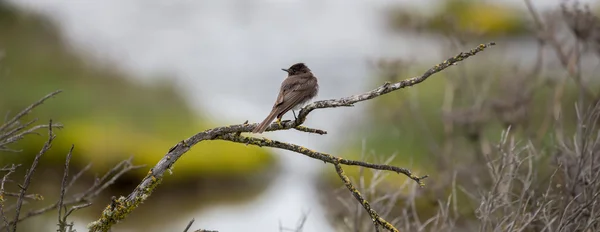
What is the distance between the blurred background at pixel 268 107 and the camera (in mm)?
11641

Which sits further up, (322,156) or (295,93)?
(295,93)

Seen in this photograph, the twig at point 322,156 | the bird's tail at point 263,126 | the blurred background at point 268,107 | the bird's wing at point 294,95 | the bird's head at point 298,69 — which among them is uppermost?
the blurred background at point 268,107

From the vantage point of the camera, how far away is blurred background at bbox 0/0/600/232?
38.2 ft

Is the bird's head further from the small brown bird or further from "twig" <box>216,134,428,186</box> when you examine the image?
"twig" <box>216,134,428,186</box>

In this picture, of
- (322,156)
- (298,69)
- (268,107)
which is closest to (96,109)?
(268,107)

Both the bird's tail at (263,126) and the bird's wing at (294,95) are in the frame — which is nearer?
the bird's tail at (263,126)

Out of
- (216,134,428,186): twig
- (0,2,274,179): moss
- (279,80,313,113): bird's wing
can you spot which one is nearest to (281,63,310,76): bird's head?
(279,80,313,113): bird's wing

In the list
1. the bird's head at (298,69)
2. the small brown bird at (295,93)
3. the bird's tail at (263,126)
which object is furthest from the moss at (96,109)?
the bird's tail at (263,126)

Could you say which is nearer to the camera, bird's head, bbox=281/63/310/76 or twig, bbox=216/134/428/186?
twig, bbox=216/134/428/186

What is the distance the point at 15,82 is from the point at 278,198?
689cm

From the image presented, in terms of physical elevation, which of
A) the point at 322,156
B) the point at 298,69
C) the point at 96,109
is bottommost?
the point at 322,156

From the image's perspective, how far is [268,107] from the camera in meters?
27.9

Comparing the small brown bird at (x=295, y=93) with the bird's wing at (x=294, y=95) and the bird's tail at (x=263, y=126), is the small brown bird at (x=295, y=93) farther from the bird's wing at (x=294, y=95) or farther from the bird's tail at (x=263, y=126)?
the bird's tail at (x=263, y=126)

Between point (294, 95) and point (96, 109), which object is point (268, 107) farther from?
point (294, 95)
